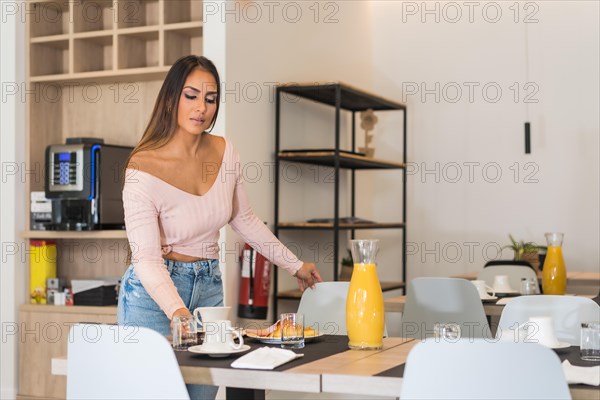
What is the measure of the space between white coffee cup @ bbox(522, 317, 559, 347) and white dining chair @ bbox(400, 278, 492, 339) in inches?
51.0

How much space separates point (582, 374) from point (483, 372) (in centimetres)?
28

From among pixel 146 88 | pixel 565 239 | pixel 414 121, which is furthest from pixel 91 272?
pixel 565 239

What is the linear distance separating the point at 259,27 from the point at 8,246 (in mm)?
1730

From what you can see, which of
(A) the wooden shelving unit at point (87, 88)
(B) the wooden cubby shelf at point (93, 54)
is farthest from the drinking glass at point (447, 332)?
(B) the wooden cubby shelf at point (93, 54)

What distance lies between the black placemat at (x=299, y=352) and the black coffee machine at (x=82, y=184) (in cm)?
233

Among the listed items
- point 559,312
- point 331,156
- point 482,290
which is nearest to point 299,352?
point 559,312

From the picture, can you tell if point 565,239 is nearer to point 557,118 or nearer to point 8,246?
point 557,118

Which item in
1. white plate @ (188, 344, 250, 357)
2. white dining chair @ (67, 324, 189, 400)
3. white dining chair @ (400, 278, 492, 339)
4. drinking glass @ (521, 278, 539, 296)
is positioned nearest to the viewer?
white dining chair @ (67, 324, 189, 400)

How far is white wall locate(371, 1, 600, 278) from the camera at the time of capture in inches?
233

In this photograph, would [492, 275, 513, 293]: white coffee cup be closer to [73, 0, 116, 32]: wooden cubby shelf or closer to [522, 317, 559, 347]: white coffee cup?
[522, 317, 559, 347]: white coffee cup

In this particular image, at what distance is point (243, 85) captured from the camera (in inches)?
179

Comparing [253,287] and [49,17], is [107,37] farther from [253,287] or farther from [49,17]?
[253,287]

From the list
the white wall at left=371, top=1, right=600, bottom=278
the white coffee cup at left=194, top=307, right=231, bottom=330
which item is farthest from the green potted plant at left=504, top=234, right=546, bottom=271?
the white coffee cup at left=194, top=307, right=231, bottom=330

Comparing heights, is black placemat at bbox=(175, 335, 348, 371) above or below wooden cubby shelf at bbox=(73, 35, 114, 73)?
below
